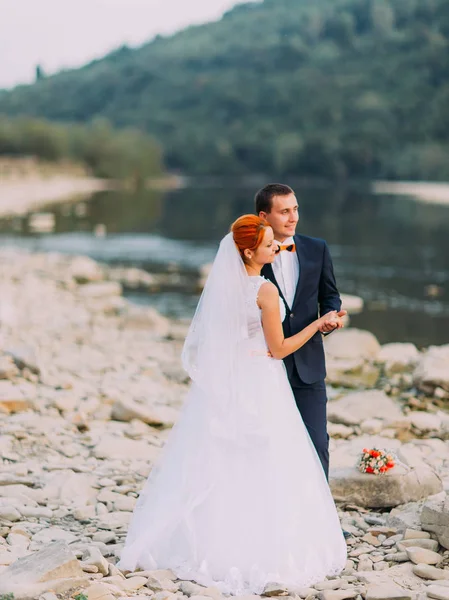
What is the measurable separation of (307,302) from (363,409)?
15.4ft

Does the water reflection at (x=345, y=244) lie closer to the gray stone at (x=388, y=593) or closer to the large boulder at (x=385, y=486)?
the large boulder at (x=385, y=486)

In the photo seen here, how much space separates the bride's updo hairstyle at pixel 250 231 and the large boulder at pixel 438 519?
2.07 metres

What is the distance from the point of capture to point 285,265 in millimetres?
5164

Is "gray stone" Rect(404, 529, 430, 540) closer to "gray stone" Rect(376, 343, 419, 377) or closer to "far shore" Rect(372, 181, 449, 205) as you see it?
"gray stone" Rect(376, 343, 419, 377)

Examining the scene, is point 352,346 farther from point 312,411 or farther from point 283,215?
point 283,215

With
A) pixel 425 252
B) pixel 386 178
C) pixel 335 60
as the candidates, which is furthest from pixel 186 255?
pixel 335 60

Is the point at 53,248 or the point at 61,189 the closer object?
the point at 53,248

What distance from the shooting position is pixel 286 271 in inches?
203

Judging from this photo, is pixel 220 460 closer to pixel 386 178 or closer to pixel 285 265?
pixel 285 265

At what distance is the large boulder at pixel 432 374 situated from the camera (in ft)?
35.1

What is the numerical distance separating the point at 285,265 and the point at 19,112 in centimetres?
19354

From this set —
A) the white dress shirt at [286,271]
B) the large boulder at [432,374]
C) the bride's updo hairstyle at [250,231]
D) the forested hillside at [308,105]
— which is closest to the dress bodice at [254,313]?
the bride's updo hairstyle at [250,231]

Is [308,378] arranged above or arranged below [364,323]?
above

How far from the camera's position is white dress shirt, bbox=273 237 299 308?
516 centimetres
